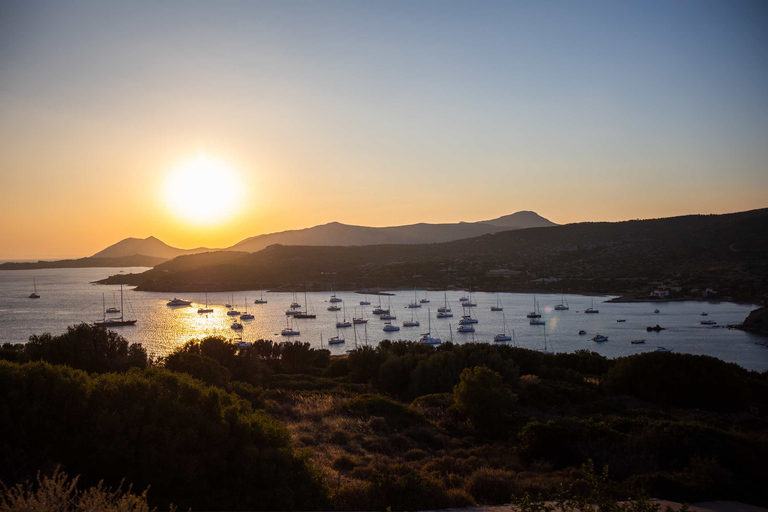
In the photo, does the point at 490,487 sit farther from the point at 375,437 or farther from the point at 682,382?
the point at 682,382

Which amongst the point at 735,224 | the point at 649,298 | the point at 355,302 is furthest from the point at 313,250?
the point at 735,224

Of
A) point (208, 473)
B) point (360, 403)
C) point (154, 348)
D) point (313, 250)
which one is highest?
point (313, 250)

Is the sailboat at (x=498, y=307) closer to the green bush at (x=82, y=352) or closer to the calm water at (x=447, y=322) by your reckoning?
the calm water at (x=447, y=322)

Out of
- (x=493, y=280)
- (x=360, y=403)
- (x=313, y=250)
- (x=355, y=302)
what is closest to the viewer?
(x=360, y=403)

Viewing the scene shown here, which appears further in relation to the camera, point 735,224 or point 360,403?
point 735,224

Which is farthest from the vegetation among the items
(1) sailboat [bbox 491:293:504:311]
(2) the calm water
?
(1) sailboat [bbox 491:293:504:311]

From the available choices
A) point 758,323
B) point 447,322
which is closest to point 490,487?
point 447,322

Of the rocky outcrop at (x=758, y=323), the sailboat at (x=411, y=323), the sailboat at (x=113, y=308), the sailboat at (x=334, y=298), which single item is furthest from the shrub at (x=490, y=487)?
the sailboat at (x=334, y=298)

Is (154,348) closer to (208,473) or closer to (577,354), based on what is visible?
(577,354)
